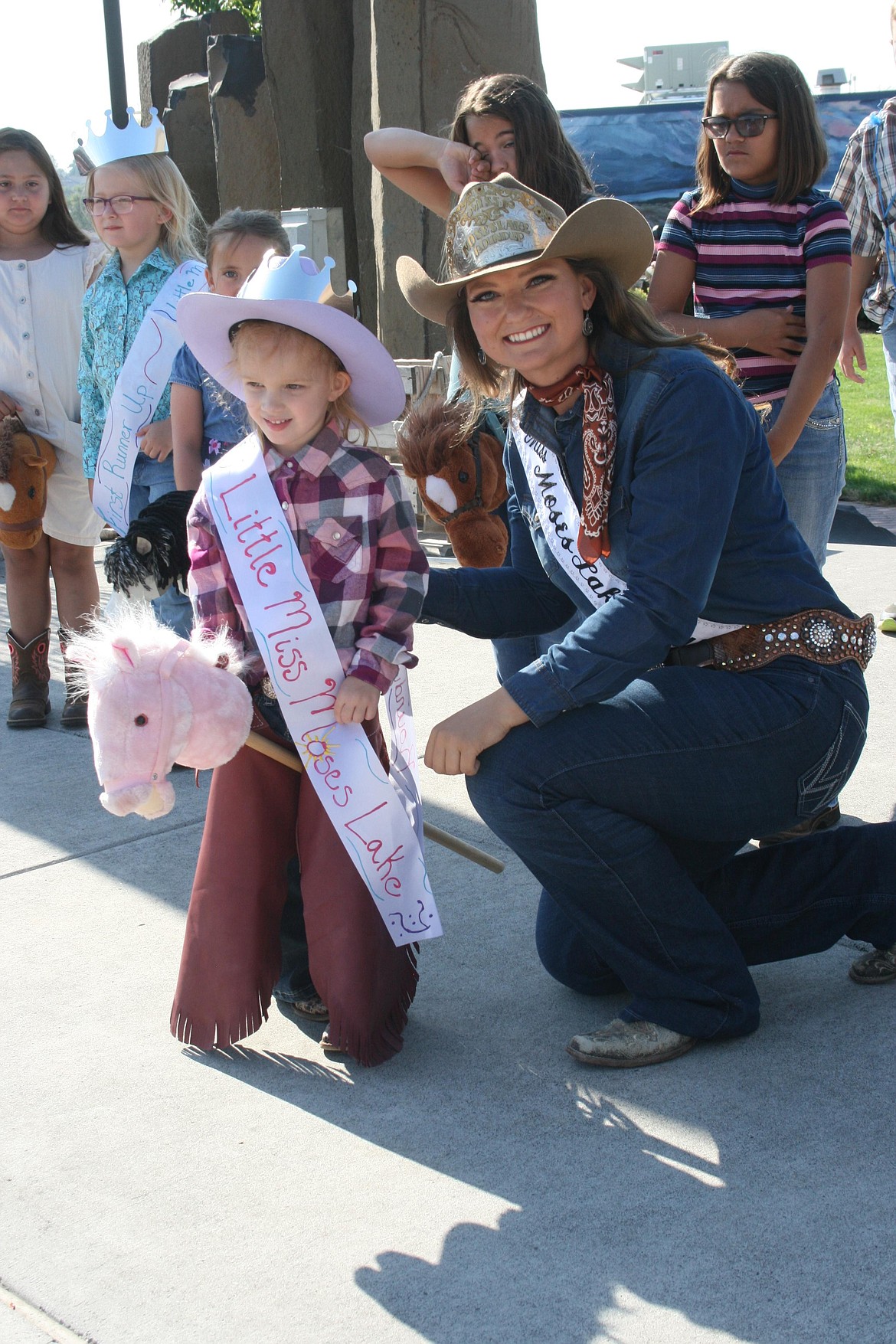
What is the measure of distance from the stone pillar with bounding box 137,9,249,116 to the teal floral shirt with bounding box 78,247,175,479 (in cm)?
1255

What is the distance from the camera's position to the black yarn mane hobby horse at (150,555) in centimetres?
369

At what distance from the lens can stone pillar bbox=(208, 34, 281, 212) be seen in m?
11.7

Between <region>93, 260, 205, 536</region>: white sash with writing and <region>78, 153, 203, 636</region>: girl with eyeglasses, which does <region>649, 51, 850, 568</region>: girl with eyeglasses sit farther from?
<region>78, 153, 203, 636</region>: girl with eyeglasses

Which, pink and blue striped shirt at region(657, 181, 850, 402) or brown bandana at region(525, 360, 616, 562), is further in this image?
pink and blue striped shirt at region(657, 181, 850, 402)

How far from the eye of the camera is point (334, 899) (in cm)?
275

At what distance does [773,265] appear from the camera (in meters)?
3.62

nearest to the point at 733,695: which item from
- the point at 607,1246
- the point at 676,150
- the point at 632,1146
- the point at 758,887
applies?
the point at 758,887

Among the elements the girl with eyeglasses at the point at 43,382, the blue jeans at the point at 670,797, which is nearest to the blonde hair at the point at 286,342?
the blue jeans at the point at 670,797

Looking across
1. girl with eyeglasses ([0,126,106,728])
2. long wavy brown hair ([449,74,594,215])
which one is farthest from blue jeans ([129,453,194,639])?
long wavy brown hair ([449,74,594,215])

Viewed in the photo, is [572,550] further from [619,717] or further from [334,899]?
[334,899]

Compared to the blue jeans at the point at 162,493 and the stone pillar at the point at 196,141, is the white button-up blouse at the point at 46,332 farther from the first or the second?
the stone pillar at the point at 196,141

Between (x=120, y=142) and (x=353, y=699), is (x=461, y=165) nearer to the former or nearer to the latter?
(x=120, y=142)

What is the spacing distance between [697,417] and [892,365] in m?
2.69

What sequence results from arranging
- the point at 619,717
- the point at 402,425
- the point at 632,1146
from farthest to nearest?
the point at 402,425
the point at 619,717
the point at 632,1146
